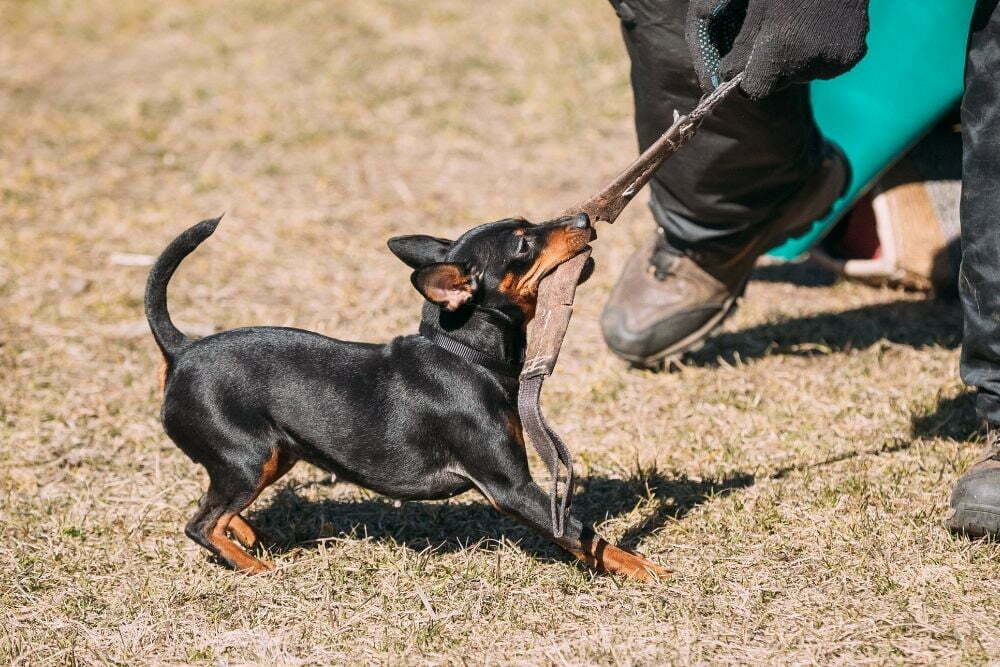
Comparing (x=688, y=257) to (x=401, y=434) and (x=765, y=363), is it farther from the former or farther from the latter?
(x=401, y=434)

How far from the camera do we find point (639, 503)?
11.8 ft

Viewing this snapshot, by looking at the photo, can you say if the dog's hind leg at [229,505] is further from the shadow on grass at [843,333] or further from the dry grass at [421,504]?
the shadow on grass at [843,333]

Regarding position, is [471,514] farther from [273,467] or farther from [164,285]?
[164,285]

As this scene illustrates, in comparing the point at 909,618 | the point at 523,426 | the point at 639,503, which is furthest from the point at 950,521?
the point at 523,426

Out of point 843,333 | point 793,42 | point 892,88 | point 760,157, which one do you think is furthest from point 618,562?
point 892,88

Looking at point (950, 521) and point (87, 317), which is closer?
point (950, 521)

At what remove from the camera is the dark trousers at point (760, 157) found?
127 inches

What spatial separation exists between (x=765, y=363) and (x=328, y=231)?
101 inches

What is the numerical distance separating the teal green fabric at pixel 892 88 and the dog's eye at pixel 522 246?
1.96 m

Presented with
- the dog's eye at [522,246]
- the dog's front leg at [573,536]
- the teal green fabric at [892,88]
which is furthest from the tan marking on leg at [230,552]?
the teal green fabric at [892,88]

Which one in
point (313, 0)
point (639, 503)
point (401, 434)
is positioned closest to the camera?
point (401, 434)

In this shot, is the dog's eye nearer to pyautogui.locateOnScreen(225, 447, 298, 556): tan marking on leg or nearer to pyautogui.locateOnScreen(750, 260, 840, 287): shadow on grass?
pyautogui.locateOnScreen(225, 447, 298, 556): tan marking on leg

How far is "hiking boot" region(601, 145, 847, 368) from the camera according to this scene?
4434mm

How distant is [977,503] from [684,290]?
5.23 ft
